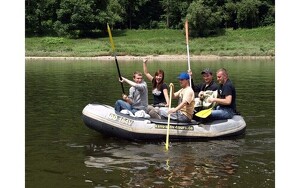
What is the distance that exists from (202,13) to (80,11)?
1596 centimetres

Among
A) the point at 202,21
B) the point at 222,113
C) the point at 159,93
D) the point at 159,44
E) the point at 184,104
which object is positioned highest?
the point at 202,21

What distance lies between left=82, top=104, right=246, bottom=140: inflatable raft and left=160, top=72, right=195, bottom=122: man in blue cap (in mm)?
156

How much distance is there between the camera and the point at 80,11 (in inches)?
2457

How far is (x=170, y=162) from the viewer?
8844 mm

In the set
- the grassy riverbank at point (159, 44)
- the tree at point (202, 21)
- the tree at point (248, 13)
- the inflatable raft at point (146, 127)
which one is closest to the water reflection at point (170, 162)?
the inflatable raft at point (146, 127)

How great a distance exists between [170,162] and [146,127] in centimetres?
172

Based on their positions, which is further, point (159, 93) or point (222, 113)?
point (159, 93)

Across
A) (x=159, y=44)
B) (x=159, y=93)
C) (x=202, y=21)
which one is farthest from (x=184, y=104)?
(x=202, y=21)

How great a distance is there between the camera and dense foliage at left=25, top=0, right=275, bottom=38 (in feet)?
203

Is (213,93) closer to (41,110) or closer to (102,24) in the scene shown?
(41,110)

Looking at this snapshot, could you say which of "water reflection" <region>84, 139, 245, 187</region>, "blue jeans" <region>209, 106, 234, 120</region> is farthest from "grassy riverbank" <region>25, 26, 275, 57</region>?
"water reflection" <region>84, 139, 245, 187</region>

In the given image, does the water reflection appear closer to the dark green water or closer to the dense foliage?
the dark green water

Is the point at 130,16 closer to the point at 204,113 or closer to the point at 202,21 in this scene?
the point at 202,21

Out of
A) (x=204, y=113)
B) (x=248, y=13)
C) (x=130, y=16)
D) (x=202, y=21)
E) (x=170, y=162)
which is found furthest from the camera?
(x=130, y=16)
